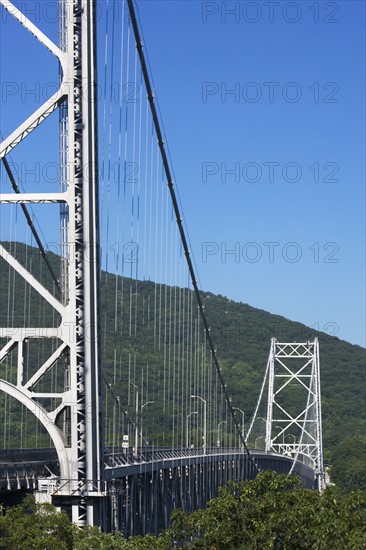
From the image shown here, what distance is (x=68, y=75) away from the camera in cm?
3152

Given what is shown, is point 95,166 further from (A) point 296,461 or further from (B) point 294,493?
(A) point 296,461

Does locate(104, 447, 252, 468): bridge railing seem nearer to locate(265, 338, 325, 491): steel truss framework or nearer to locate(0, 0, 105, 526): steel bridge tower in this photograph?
locate(0, 0, 105, 526): steel bridge tower

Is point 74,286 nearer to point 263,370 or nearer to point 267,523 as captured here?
point 267,523

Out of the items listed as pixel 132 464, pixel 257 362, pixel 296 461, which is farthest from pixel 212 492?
pixel 257 362

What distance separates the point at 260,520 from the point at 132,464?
10.2 m

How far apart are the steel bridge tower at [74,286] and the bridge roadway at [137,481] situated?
0.70 meters

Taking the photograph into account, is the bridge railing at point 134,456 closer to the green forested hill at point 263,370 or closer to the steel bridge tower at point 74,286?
the steel bridge tower at point 74,286

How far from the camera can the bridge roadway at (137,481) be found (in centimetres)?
3238

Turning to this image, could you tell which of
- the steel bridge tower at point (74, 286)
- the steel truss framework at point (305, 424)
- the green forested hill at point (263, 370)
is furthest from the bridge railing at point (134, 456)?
the steel truss framework at point (305, 424)

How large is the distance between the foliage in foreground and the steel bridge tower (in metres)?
1.86

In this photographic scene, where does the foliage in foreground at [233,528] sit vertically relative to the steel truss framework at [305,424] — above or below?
below

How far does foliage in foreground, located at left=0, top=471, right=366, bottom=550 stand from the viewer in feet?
89.9

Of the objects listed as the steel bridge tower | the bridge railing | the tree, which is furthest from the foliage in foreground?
the bridge railing

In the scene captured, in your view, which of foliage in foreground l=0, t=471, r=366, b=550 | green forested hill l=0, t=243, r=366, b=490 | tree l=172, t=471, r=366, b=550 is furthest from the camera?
green forested hill l=0, t=243, r=366, b=490
